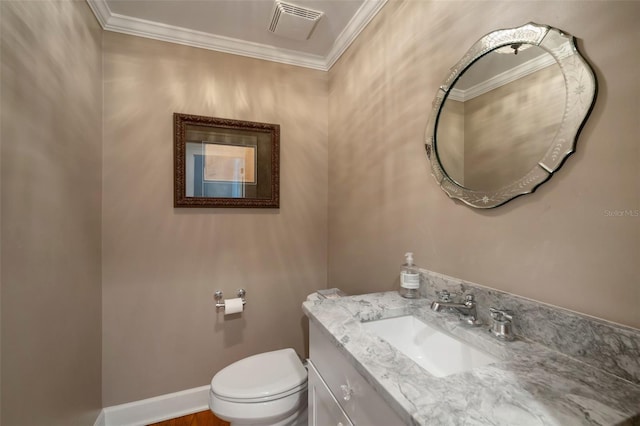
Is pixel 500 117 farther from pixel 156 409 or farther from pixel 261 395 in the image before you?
pixel 156 409

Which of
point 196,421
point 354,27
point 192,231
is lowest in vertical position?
point 196,421

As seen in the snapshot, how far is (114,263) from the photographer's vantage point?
169 cm

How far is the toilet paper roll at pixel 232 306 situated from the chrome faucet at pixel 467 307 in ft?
4.48

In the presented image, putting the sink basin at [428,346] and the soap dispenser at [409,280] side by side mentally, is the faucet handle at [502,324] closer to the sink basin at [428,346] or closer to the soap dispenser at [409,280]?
the sink basin at [428,346]

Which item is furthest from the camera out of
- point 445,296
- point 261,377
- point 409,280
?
point 261,377

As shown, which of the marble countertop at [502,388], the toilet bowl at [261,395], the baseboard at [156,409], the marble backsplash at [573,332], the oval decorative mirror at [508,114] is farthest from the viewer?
the baseboard at [156,409]

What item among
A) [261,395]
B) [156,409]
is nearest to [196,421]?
[156,409]

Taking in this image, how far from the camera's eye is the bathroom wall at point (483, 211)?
625mm

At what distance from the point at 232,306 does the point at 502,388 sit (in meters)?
1.64

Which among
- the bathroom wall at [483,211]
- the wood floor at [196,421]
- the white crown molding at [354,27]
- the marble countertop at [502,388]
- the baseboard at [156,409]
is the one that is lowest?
the wood floor at [196,421]

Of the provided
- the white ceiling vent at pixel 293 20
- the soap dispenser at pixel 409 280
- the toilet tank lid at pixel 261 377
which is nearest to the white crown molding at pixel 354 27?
the white ceiling vent at pixel 293 20

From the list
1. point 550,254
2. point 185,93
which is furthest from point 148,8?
point 550,254

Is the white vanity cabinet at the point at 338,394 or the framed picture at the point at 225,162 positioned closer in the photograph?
the white vanity cabinet at the point at 338,394

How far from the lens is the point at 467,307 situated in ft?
2.98
